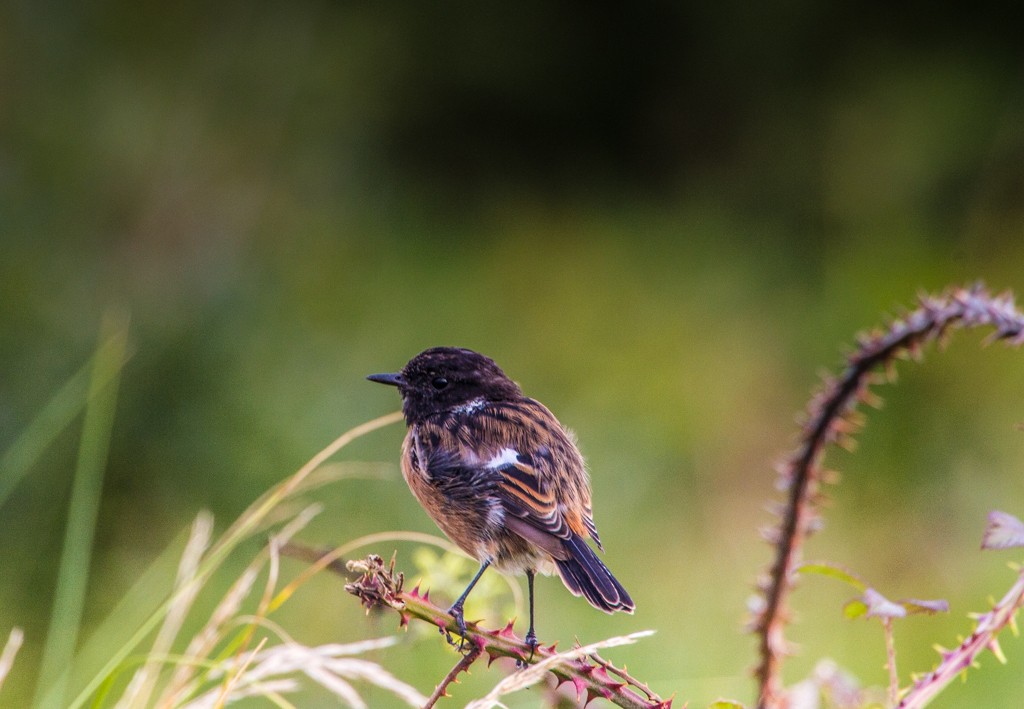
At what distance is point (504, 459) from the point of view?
2902mm

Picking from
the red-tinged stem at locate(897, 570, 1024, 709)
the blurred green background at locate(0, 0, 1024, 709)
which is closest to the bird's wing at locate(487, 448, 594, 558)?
the red-tinged stem at locate(897, 570, 1024, 709)

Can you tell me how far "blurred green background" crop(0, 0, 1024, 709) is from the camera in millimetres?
6066

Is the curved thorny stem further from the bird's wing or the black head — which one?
the black head

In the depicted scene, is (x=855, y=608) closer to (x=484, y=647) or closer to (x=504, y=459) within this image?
(x=484, y=647)

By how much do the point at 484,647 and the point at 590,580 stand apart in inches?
27.4

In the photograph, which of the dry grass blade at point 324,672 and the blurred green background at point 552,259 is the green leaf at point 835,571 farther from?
the blurred green background at point 552,259

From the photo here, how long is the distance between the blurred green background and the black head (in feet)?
7.14

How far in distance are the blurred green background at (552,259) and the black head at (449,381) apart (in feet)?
7.14

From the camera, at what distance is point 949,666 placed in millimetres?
1943

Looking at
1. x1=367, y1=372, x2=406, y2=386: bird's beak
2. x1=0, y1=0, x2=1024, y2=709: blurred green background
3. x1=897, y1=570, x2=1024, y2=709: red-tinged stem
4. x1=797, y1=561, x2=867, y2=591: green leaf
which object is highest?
x1=0, y1=0, x2=1024, y2=709: blurred green background

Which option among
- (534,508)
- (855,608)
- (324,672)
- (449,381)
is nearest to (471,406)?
(449,381)

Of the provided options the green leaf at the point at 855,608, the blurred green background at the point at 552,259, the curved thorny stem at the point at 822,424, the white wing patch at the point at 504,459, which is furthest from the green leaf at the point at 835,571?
the blurred green background at the point at 552,259

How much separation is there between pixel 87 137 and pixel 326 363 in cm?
244

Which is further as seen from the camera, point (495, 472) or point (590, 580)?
point (495, 472)
